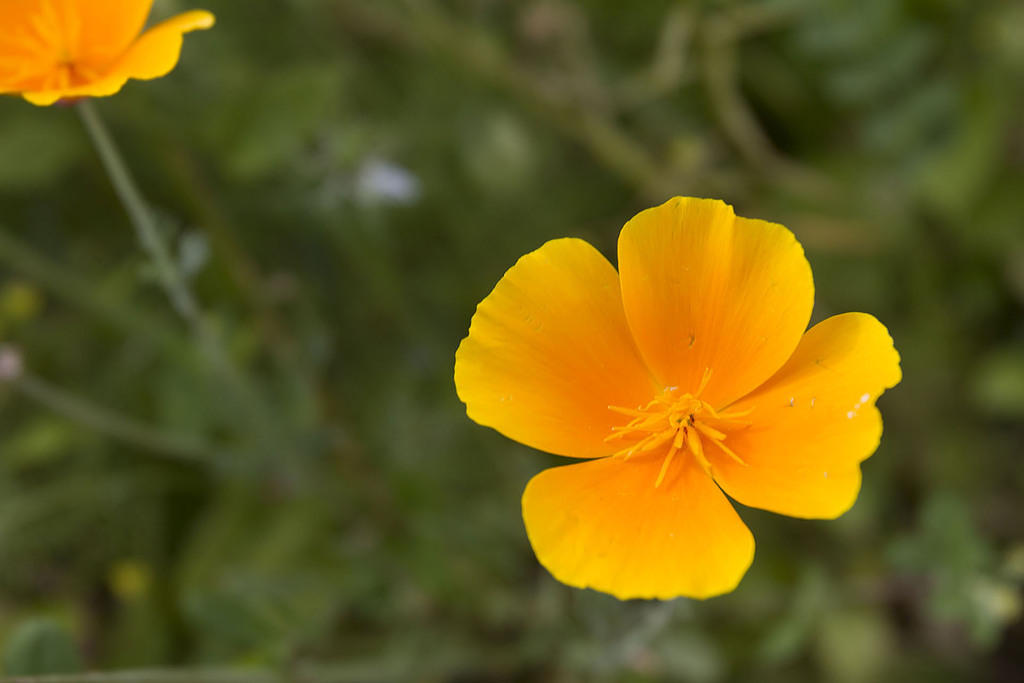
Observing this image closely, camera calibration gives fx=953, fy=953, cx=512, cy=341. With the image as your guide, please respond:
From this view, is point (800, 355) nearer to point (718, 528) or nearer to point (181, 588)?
point (718, 528)

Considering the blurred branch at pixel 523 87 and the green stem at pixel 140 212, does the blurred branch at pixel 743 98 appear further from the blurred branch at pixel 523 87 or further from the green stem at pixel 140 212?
the green stem at pixel 140 212

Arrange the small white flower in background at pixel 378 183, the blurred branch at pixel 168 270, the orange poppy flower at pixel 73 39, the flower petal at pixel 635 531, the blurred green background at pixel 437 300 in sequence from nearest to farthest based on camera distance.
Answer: the flower petal at pixel 635 531, the orange poppy flower at pixel 73 39, the blurred branch at pixel 168 270, the small white flower in background at pixel 378 183, the blurred green background at pixel 437 300

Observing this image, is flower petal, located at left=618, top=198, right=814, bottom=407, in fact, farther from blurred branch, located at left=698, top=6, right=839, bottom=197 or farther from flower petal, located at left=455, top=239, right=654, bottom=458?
blurred branch, located at left=698, top=6, right=839, bottom=197

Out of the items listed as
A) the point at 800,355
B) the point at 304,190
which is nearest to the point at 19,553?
the point at 304,190

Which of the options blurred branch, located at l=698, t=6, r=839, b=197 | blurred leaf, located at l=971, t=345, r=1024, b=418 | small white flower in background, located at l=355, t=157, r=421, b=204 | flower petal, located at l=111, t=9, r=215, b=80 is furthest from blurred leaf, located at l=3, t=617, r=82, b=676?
blurred leaf, located at l=971, t=345, r=1024, b=418

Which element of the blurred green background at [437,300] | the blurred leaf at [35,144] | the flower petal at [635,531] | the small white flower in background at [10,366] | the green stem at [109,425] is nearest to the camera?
the flower petal at [635,531]

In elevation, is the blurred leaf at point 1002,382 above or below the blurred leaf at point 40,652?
above

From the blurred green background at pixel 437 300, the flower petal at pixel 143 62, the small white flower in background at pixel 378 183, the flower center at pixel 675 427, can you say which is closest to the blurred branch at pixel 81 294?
the blurred green background at pixel 437 300
